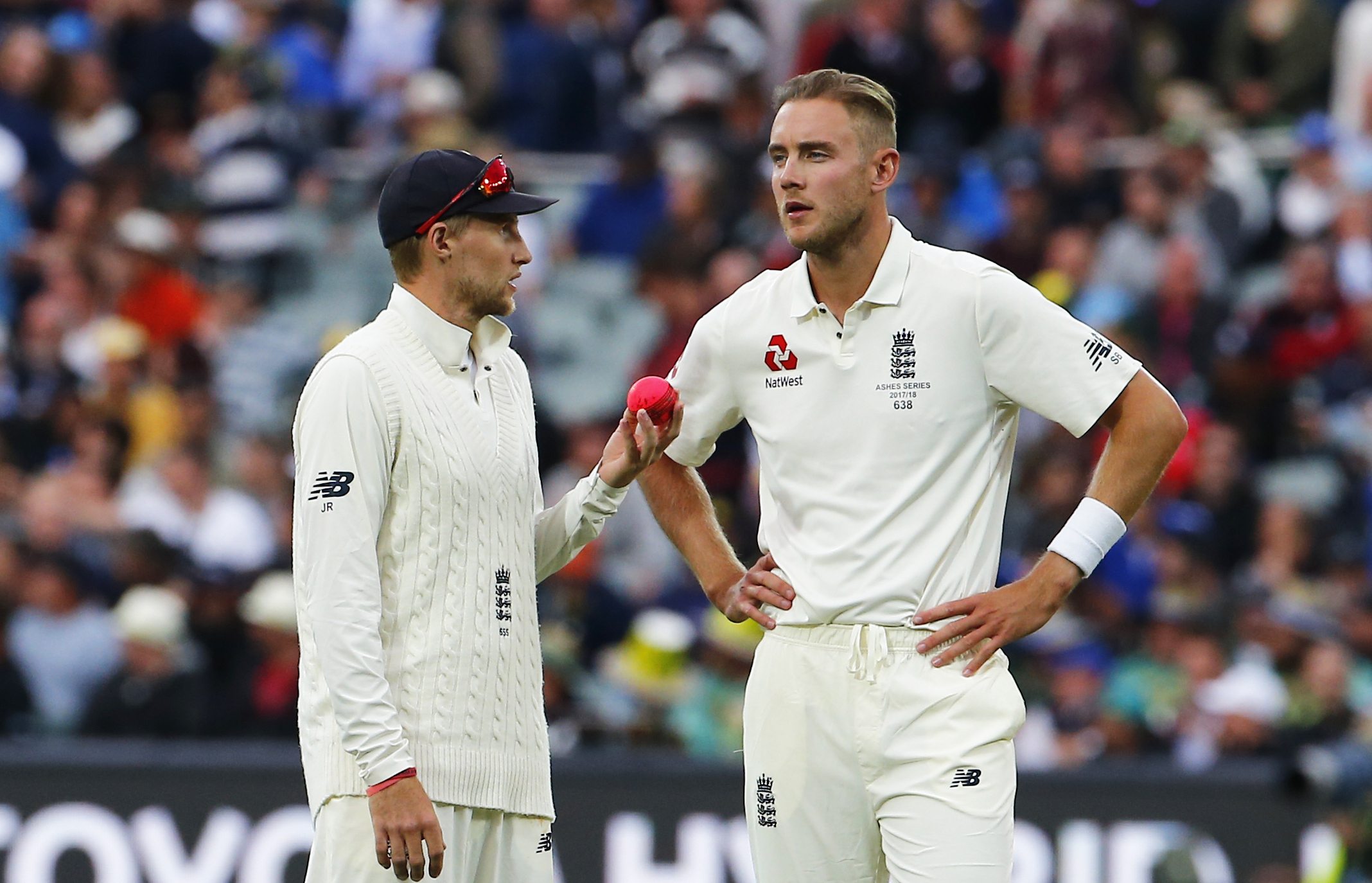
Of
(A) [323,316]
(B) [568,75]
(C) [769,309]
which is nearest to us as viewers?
(C) [769,309]

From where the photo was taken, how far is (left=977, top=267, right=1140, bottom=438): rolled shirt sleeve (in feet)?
17.6

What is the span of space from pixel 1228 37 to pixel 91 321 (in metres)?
7.72

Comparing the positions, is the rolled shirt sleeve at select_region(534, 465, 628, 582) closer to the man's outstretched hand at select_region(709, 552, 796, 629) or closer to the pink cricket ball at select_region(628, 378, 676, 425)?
the pink cricket ball at select_region(628, 378, 676, 425)

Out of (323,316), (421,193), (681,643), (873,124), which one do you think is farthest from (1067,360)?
(323,316)

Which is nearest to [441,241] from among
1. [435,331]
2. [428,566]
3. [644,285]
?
[435,331]

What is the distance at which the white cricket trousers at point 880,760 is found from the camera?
17.2 feet

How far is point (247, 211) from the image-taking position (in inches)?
556

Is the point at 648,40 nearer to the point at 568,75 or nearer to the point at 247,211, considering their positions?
the point at 568,75

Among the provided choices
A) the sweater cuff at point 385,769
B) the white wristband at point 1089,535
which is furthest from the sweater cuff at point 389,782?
the white wristband at point 1089,535

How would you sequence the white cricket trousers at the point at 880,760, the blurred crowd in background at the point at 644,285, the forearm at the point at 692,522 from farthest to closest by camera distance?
the blurred crowd in background at the point at 644,285
the forearm at the point at 692,522
the white cricket trousers at the point at 880,760

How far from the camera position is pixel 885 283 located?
5504 millimetres

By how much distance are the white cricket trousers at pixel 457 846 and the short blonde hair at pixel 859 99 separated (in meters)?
1.97

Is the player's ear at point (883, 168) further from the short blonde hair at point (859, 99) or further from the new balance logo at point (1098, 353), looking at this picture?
the new balance logo at point (1098, 353)

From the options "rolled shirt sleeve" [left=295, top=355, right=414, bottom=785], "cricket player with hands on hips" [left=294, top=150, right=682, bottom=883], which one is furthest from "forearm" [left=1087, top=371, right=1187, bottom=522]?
"rolled shirt sleeve" [left=295, top=355, right=414, bottom=785]
